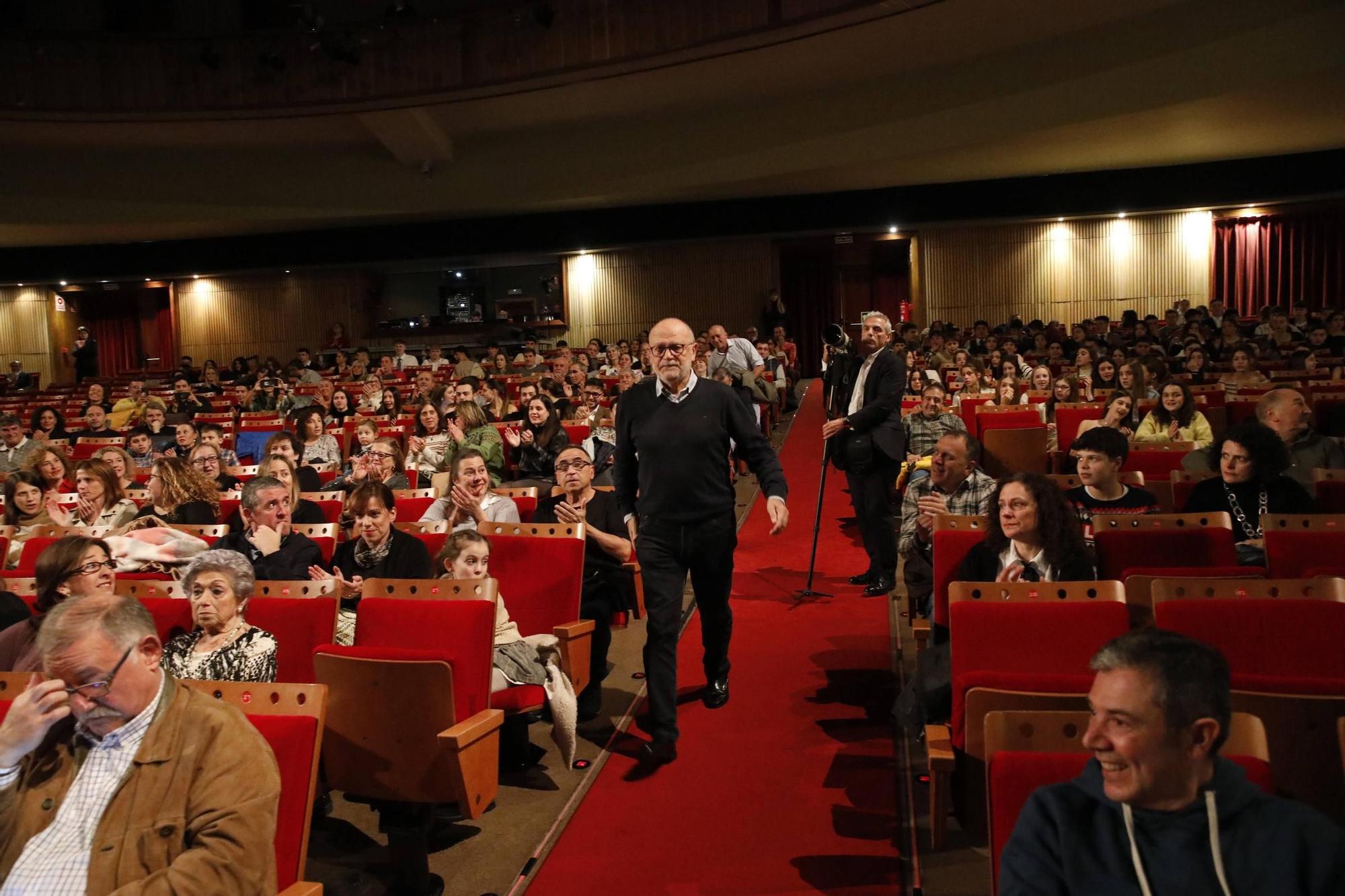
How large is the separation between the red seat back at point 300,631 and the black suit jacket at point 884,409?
2829 mm

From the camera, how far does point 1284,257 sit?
16062 millimetres

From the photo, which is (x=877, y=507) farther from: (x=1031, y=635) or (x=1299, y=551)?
(x=1031, y=635)

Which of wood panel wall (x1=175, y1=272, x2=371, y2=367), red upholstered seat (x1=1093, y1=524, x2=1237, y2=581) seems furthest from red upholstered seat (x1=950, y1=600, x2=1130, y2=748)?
wood panel wall (x1=175, y1=272, x2=371, y2=367)

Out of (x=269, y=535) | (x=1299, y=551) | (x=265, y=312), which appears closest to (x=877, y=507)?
(x=1299, y=551)

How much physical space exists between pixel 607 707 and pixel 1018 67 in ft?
34.1

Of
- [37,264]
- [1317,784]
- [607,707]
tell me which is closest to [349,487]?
[607,707]

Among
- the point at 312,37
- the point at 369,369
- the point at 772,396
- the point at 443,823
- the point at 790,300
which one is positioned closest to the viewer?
the point at 443,823

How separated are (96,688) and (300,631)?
1.20 m

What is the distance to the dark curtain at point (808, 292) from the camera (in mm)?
18031

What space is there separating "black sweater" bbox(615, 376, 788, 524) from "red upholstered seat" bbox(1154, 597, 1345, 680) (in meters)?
1.35

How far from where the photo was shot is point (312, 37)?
1308 cm

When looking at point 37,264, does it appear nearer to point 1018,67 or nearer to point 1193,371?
point 1018,67

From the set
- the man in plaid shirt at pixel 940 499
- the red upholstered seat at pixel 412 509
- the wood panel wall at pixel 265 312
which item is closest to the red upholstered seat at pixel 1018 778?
the man in plaid shirt at pixel 940 499

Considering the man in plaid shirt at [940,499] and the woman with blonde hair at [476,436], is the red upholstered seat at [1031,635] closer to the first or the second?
the man in plaid shirt at [940,499]
